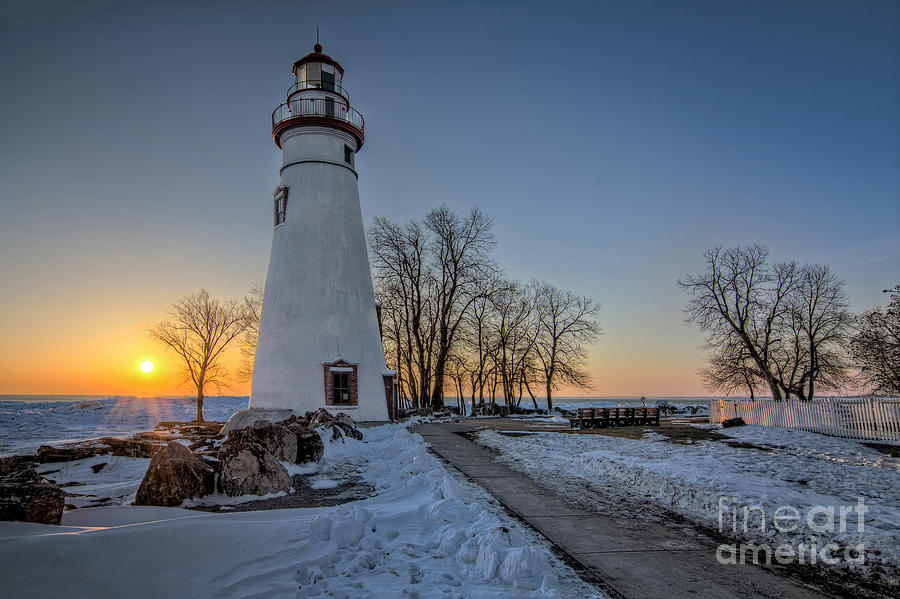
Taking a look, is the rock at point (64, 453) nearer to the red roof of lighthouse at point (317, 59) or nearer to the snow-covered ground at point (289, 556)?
the snow-covered ground at point (289, 556)

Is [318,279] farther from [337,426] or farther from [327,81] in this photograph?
[327,81]

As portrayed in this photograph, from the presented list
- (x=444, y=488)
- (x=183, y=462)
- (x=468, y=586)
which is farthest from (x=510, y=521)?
(x=183, y=462)

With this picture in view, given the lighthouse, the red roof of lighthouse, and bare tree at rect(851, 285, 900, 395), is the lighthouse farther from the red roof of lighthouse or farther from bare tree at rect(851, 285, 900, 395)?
bare tree at rect(851, 285, 900, 395)

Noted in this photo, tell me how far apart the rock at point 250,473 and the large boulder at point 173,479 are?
335mm

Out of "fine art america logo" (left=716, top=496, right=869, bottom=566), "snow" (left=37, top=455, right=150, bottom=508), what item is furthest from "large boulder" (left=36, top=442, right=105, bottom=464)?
"fine art america logo" (left=716, top=496, right=869, bottom=566)

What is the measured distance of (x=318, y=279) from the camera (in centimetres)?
1997

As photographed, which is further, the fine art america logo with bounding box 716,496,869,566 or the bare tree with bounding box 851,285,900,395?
the bare tree with bounding box 851,285,900,395

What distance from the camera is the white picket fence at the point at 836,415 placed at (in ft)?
51.7

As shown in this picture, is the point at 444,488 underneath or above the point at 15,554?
underneath

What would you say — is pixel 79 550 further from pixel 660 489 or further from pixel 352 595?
pixel 660 489

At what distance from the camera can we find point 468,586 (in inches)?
153

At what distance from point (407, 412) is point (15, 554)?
23642 mm

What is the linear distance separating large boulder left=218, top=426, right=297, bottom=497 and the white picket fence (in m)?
19.0

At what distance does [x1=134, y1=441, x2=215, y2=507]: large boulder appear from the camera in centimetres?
717
